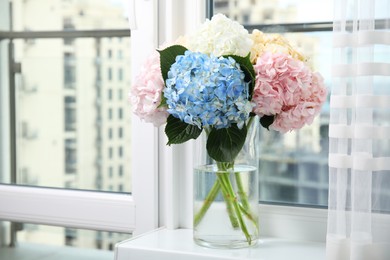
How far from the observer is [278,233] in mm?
1611

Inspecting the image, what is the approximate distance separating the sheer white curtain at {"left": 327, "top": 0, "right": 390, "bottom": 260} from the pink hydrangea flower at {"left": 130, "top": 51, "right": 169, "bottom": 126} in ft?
1.22

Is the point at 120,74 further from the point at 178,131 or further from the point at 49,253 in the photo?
the point at 49,253

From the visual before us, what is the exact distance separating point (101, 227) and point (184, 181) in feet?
0.92

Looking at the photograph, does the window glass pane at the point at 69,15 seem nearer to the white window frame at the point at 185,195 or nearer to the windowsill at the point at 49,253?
the white window frame at the point at 185,195

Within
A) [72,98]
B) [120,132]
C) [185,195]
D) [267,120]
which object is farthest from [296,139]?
[72,98]

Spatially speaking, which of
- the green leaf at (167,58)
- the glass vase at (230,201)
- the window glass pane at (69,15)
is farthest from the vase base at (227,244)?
the window glass pane at (69,15)

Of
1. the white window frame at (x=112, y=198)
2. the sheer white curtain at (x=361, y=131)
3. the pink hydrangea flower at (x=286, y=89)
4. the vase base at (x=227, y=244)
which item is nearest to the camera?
the sheer white curtain at (x=361, y=131)

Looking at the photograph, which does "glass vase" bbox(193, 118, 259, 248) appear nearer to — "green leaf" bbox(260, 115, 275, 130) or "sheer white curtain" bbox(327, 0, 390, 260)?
"green leaf" bbox(260, 115, 275, 130)

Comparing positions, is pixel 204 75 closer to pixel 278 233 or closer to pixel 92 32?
pixel 278 233

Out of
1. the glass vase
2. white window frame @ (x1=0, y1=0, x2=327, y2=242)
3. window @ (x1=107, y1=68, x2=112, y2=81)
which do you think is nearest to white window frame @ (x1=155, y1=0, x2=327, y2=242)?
white window frame @ (x1=0, y1=0, x2=327, y2=242)

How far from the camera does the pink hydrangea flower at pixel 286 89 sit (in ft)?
4.46

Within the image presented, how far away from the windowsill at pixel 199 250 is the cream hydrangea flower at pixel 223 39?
43 centimetres

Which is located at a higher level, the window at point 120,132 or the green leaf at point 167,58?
the green leaf at point 167,58

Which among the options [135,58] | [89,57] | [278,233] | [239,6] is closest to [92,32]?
[89,57]
